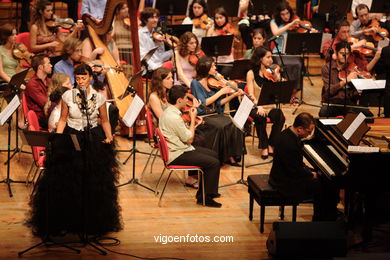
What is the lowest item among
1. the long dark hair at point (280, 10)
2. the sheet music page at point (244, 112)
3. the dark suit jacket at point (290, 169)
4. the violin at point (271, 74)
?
the dark suit jacket at point (290, 169)

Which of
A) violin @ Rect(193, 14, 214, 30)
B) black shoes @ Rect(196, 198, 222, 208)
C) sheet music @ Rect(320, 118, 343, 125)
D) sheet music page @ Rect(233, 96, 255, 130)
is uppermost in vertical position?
violin @ Rect(193, 14, 214, 30)

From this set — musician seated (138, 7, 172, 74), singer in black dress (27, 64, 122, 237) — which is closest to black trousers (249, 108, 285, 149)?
musician seated (138, 7, 172, 74)

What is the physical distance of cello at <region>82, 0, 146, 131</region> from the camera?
27.1 ft

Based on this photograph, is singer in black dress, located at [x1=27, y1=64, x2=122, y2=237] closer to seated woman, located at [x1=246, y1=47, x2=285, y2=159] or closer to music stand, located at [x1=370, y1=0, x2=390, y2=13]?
seated woman, located at [x1=246, y1=47, x2=285, y2=159]

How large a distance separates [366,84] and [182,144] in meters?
2.63

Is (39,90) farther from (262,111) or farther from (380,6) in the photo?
(380,6)

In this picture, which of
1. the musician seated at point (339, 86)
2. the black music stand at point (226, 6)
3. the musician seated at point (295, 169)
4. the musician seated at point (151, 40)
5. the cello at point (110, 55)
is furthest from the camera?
the black music stand at point (226, 6)

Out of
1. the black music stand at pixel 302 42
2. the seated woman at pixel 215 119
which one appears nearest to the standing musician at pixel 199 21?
the black music stand at pixel 302 42

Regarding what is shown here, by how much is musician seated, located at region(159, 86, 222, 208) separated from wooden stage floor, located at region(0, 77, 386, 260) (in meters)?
0.25

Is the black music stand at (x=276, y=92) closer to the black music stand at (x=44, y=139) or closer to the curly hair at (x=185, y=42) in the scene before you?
the curly hair at (x=185, y=42)

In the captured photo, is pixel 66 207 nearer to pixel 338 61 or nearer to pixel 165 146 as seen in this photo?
pixel 165 146

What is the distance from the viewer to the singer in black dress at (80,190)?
5973 millimetres

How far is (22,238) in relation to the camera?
6.22 m

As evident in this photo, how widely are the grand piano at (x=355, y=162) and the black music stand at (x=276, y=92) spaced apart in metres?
1.39
